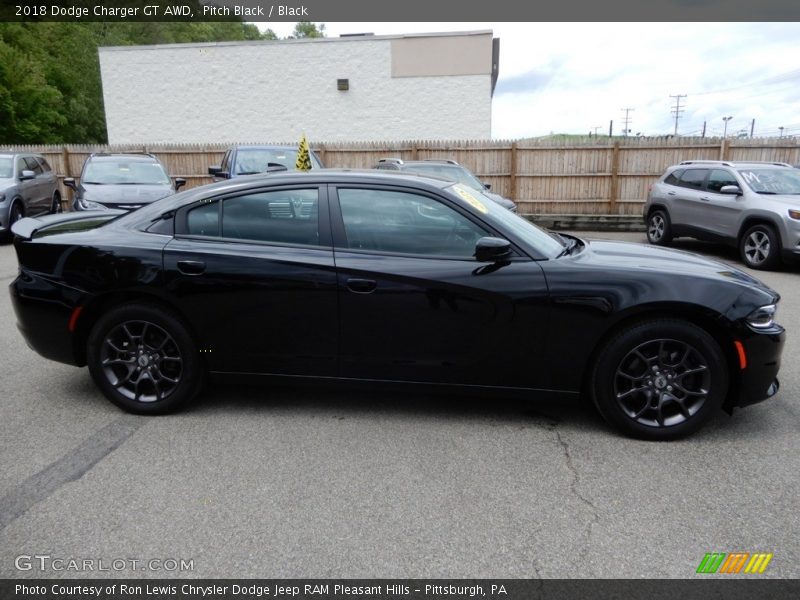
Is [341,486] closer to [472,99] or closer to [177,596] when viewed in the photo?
[177,596]

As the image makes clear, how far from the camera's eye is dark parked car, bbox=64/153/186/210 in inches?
440

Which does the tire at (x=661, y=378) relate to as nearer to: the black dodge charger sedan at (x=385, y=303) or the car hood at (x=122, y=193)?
the black dodge charger sedan at (x=385, y=303)

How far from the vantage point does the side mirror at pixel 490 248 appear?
3529 mm

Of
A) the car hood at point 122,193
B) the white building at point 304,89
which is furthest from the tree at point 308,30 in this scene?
the car hood at point 122,193

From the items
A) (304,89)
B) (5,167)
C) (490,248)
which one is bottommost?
(490,248)

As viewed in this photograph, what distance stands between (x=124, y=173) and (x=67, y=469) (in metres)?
10.4

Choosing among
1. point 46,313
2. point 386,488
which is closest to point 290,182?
point 46,313

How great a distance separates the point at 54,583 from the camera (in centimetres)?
240

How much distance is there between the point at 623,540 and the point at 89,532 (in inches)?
92.6

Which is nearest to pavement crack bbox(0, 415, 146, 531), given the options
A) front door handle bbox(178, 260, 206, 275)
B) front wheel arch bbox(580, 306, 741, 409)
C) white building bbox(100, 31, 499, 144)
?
front door handle bbox(178, 260, 206, 275)

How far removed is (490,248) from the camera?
3.54 m

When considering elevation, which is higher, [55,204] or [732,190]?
[732,190]

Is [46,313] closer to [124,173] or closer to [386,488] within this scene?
[386,488]

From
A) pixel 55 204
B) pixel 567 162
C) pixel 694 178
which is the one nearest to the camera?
pixel 694 178
